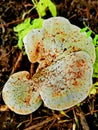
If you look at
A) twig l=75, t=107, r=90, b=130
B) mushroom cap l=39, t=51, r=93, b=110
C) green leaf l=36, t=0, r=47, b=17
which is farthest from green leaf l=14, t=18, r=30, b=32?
twig l=75, t=107, r=90, b=130

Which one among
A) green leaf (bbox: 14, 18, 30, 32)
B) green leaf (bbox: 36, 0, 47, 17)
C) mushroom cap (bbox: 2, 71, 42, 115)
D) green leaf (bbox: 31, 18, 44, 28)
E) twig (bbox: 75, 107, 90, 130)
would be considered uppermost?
green leaf (bbox: 36, 0, 47, 17)

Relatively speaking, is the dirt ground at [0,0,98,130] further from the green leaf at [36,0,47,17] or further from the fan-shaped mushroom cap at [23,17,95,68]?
the fan-shaped mushroom cap at [23,17,95,68]

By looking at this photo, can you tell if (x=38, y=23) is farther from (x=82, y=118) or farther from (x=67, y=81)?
(x=82, y=118)

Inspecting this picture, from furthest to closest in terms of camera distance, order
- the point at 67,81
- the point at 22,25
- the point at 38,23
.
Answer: the point at 22,25, the point at 38,23, the point at 67,81

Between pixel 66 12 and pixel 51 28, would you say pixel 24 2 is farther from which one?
pixel 51 28

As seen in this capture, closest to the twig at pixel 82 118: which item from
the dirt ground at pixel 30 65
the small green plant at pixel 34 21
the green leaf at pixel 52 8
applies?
the dirt ground at pixel 30 65

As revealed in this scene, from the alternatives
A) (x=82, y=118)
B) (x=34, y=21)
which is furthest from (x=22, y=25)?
(x=82, y=118)

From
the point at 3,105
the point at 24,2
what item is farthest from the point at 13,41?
the point at 3,105
